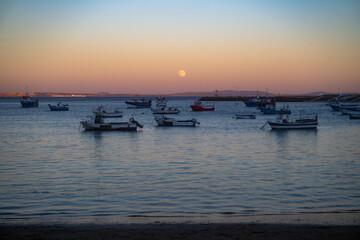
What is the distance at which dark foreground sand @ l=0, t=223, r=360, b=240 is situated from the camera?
8258mm

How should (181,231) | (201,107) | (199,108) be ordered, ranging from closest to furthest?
(181,231) → (199,108) → (201,107)

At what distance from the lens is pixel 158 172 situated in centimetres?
1912

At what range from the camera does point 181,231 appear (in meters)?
8.71

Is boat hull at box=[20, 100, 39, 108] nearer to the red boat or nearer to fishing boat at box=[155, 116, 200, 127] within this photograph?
the red boat

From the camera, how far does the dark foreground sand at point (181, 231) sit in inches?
325

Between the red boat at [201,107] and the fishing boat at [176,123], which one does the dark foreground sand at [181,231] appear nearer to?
the fishing boat at [176,123]

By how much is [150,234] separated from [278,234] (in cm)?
259

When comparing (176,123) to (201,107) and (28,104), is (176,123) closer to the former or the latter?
(201,107)

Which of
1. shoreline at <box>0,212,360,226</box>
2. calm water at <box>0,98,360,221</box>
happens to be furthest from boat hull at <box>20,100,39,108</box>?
shoreline at <box>0,212,360,226</box>

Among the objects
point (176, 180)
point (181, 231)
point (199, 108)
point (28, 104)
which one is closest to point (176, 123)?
point (176, 180)

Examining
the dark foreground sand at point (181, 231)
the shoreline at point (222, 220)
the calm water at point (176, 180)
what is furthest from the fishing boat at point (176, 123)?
the dark foreground sand at point (181, 231)

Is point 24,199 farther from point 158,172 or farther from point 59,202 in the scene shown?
point 158,172

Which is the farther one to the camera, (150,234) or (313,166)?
(313,166)

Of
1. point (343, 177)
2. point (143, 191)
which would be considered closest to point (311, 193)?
point (343, 177)
